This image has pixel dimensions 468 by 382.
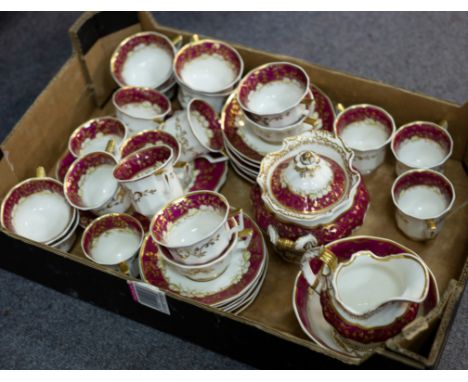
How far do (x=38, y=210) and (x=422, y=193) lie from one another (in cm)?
84

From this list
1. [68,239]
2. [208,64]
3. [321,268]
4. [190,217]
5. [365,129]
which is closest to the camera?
[321,268]

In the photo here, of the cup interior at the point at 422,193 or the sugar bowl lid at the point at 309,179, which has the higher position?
the sugar bowl lid at the point at 309,179

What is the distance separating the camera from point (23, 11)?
230cm

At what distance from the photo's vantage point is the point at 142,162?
1.42 metres

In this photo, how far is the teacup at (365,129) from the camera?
1.53 metres

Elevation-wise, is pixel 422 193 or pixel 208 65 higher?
pixel 208 65

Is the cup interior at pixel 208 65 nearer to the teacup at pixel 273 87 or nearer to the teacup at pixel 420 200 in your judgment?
the teacup at pixel 273 87

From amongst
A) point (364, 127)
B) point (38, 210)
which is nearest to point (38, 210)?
point (38, 210)

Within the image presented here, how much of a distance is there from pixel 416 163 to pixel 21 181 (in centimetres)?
89

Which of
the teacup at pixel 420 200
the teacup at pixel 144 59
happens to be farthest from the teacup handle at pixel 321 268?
the teacup at pixel 144 59

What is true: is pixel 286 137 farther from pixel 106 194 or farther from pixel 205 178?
pixel 106 194

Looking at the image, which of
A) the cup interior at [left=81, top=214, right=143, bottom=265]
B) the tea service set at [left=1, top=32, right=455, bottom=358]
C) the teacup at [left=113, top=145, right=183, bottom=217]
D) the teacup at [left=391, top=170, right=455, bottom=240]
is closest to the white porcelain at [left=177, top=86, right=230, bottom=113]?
the tea service set at [left=1, top=32, right=455, bottom=358]

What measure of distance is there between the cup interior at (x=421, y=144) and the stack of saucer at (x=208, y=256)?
39 centimetres

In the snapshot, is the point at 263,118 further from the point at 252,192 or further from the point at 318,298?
the point at 318,298
